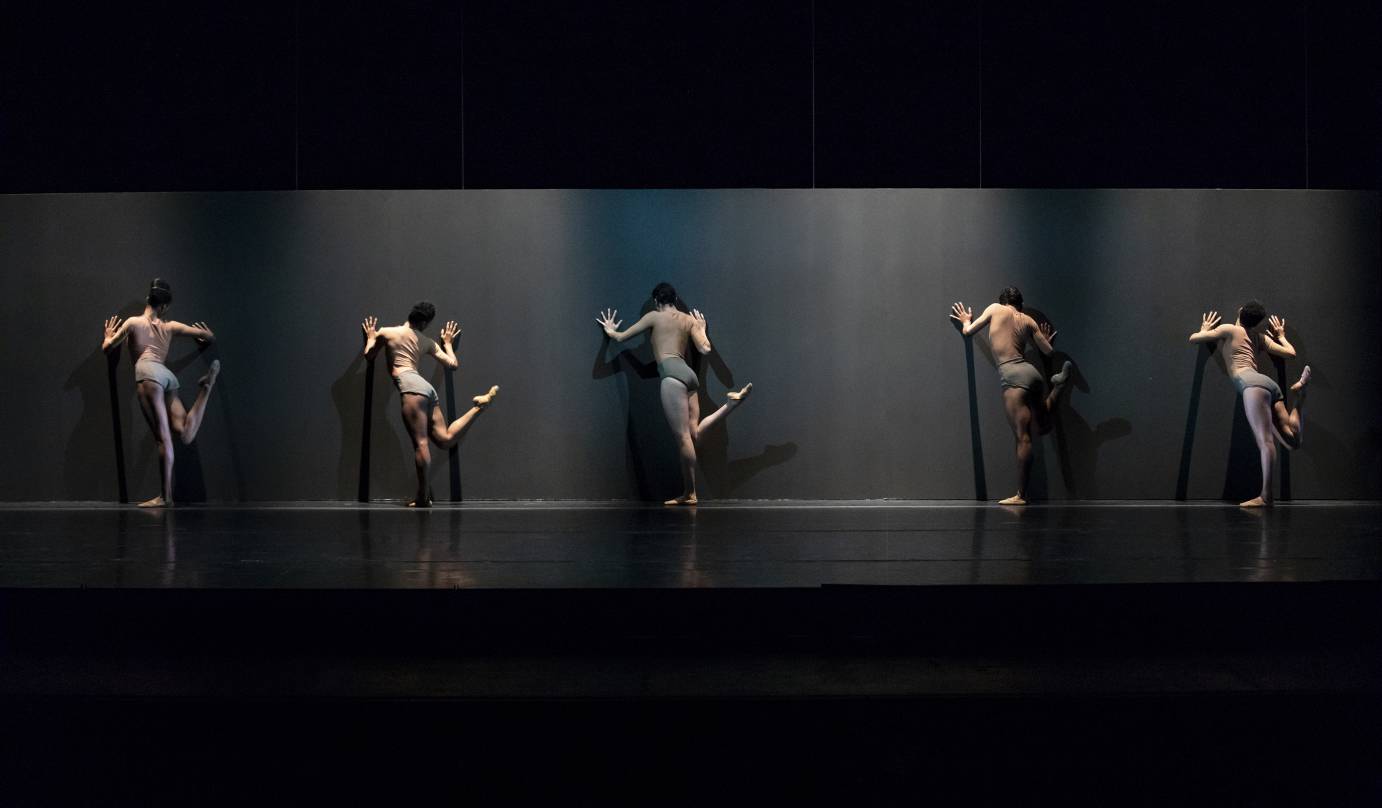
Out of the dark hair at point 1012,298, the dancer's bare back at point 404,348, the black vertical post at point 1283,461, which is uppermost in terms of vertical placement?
the dark hair at point 1012,298

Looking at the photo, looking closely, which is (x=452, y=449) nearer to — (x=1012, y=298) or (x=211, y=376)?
(x=211, y=376)

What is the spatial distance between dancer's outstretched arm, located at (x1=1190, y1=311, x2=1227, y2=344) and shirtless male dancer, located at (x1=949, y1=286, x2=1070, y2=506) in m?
1.12

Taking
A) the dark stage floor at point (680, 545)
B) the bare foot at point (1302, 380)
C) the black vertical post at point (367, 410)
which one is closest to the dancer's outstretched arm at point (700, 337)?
the dark stage floor at point (680, 545)

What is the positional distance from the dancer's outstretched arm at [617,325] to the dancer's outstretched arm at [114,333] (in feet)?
12.5

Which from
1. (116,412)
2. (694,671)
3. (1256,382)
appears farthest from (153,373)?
(1256,382)

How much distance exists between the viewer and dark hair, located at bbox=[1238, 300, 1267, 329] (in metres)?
8.40

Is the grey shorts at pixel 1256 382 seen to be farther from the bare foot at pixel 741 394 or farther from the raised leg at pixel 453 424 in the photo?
the raised leg at pixel 453 424

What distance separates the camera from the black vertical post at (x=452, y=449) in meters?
8.82

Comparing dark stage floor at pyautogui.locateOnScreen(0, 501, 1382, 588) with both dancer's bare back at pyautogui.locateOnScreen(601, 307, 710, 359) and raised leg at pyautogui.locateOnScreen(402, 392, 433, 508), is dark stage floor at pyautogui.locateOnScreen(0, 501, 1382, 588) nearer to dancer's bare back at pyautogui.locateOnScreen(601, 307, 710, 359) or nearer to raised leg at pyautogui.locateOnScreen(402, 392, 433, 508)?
raised leg at pyautogui.locateOnScreen(402, 392, 433, 508)

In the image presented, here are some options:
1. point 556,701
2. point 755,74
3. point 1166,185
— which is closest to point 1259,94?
point 1166,185

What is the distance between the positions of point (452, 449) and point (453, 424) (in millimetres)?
472

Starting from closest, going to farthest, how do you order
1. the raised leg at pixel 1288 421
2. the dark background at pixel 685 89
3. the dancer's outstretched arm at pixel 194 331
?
the raised leg at pixel 1288 421 → the dancer's outstretched arm at pixel 194 331 → the dark background at pixel 685 89

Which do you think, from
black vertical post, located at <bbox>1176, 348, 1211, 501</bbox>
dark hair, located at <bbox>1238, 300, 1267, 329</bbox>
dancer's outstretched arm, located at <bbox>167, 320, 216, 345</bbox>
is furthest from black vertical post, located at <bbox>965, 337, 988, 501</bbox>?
dancer's outstretched arm, located at <bbox>167, 320, 216, 345</bbox>

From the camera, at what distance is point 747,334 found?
8.81 metres
